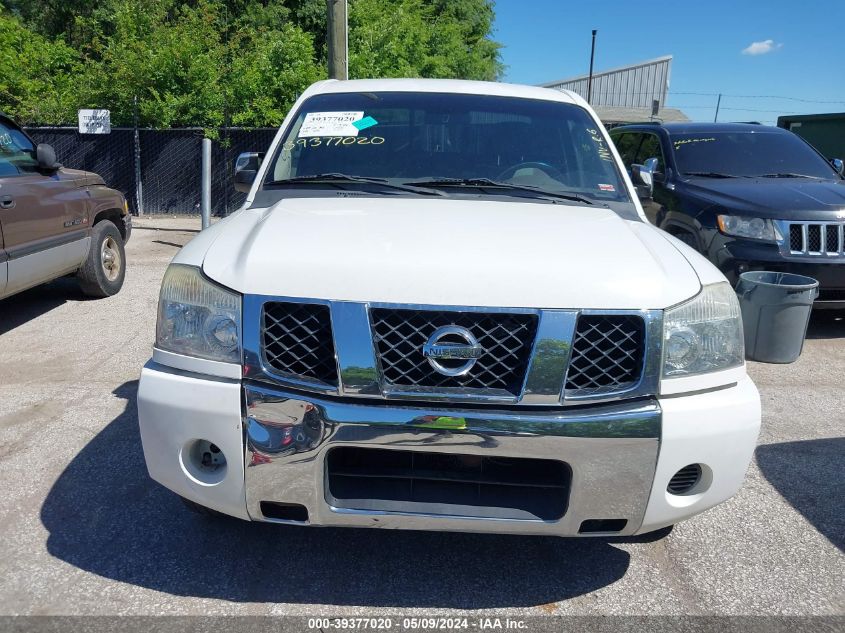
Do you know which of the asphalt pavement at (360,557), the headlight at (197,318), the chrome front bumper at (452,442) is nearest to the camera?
the chrome front bumper at (452,442)

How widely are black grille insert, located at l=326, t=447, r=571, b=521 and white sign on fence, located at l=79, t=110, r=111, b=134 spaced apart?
39.6 ft

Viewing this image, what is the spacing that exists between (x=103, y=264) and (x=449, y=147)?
15.2 feet

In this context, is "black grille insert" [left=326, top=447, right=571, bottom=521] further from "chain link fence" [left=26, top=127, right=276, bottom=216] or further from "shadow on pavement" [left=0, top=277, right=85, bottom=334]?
"chain link fence" [left=26, top=127, right=276, bottom=216]

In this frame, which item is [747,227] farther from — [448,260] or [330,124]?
[448,260]

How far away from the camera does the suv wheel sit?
6.68 metres

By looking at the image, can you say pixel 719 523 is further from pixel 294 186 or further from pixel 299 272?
pixel 294 186

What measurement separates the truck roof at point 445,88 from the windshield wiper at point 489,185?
2.70 ft

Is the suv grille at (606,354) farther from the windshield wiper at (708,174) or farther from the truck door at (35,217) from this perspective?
the windshield wiper at (708,174)

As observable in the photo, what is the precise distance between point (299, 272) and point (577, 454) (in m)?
1.05

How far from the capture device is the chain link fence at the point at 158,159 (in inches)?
535

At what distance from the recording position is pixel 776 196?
6281mm

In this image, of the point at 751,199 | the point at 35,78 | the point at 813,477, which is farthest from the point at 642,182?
the point at 35,78

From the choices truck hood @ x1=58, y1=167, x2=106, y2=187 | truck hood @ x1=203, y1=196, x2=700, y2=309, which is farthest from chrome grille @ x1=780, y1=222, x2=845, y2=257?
truck hood @ x1=58, y1=167, x2=106, y2=187

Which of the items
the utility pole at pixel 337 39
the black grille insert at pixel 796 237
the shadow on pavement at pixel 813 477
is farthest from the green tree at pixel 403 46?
the shadow on pavement at pixel 813 477
